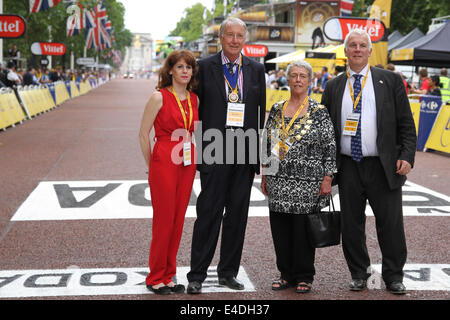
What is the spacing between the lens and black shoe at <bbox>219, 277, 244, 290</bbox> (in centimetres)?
457

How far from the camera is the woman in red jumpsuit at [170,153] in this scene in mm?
4277

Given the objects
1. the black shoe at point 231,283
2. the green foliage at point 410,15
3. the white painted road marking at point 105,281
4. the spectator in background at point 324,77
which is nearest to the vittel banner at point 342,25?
the spectator in background at point 324,77

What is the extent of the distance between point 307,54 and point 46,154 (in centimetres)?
1296

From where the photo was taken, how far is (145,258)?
539 cm

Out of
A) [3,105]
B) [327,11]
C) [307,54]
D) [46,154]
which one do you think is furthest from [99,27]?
[46,154]

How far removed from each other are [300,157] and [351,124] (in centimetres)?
48

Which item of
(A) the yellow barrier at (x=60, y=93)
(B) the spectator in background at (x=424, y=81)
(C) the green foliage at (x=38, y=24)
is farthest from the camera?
(A) the yellow barrier at (x=60, y=93)

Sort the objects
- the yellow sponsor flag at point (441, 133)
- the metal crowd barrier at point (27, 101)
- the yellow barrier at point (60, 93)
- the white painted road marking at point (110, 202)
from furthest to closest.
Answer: the yellow barrier at point (60, 93) < the metal crowd barrier at point (27, 101) < the yellow sponsor flag at point (441, 133) < the white painted road marking at point (110, 202)

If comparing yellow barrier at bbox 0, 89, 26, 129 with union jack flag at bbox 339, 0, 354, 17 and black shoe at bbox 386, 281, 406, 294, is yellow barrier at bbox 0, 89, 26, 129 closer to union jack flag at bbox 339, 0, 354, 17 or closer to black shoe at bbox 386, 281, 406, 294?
black shoe at bbox 386, 281, 406, 294

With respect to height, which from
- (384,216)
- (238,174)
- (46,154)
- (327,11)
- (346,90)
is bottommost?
(46,154)

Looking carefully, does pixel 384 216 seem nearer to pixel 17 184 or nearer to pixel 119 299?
pixel 119 299

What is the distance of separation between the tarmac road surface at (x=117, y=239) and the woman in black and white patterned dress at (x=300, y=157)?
65 centimetres

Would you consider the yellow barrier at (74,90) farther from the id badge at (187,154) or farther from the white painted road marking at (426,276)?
the id badge at (187,154)

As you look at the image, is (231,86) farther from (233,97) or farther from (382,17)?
(382,17)
